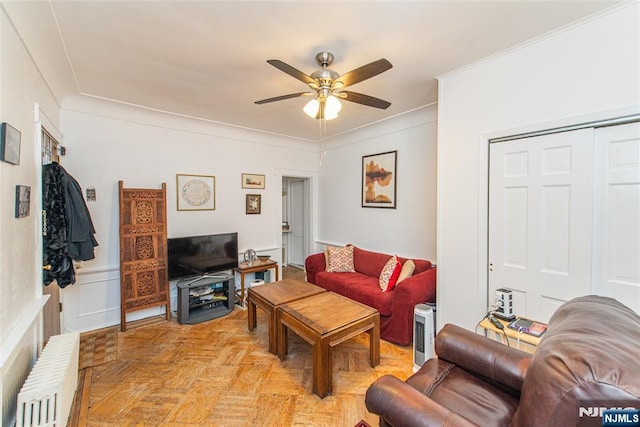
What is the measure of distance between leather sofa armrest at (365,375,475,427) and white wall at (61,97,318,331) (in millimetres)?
3407

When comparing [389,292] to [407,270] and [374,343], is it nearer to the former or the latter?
[407,270]

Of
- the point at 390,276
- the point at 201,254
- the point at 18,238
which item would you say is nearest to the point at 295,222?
the point at 201,254

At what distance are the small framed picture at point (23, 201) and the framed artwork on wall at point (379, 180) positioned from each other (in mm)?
3708

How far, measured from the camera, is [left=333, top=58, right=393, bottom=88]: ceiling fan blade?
165 centimetres

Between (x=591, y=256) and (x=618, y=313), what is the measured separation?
0.86 m

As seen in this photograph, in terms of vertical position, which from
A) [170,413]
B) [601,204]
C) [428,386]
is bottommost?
[170,413]

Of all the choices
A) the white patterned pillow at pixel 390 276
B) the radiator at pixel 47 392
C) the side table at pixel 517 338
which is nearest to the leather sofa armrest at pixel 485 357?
the side table at pixel 517 338

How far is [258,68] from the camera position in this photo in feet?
7.70

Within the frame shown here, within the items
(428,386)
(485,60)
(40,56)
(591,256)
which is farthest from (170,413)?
(485,60)

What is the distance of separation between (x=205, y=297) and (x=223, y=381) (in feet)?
5.14

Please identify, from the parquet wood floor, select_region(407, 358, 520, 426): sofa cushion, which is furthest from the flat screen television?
select_region(407, 358, 520, 426): sofa cushion

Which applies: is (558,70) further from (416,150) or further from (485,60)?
(416,150)

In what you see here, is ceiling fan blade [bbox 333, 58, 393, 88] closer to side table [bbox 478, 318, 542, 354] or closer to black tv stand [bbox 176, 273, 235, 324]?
side table [bbox 478, 318, 542, 354]

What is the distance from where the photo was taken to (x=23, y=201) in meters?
1.68
